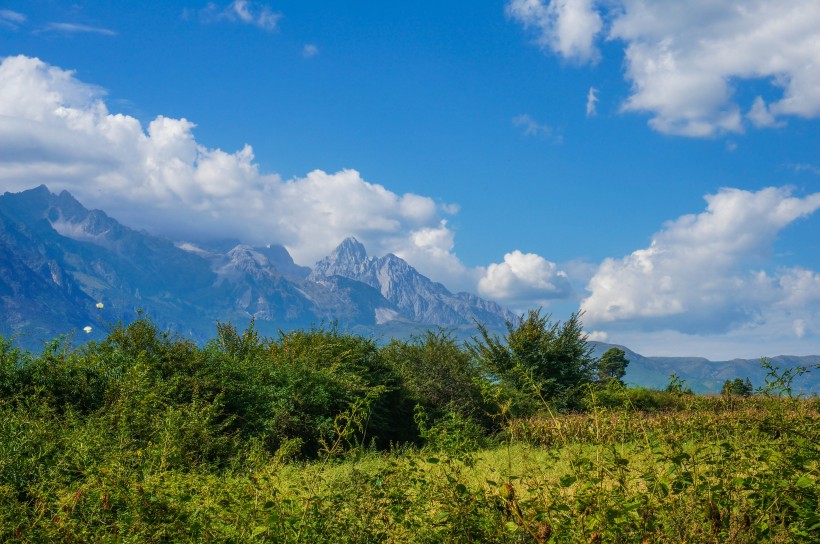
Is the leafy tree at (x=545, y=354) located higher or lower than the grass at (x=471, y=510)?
higher

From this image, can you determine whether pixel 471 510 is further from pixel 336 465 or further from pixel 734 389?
pixel 734 389

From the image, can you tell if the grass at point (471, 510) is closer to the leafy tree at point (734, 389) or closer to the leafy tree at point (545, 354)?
the leafy tree at point (734, 389)

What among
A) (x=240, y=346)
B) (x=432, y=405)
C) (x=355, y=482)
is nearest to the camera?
(x=355, y=482)

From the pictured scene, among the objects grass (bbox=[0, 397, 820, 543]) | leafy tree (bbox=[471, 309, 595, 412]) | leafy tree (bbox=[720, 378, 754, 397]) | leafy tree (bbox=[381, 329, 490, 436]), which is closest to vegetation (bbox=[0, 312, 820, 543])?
grass (bbox=[0, 397, 820, 543])

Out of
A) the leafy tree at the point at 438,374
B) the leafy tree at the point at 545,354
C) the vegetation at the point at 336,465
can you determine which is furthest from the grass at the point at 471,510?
the leafy tree at the point at 545,354

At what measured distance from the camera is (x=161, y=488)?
16.1 ft

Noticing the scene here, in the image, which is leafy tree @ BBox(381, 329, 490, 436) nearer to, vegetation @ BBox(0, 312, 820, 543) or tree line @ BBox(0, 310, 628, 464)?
tree line @ BBox(0, 310, 628, 464)

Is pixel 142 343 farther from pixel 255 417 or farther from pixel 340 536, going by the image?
pixel 340 536

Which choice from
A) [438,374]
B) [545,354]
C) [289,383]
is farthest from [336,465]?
[545,354]

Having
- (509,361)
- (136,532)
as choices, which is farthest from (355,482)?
(509,361)

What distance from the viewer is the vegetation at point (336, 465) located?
14.4 feet

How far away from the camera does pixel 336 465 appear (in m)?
11.5

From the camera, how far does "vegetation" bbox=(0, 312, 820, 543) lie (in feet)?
14.4

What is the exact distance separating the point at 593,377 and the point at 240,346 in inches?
678
